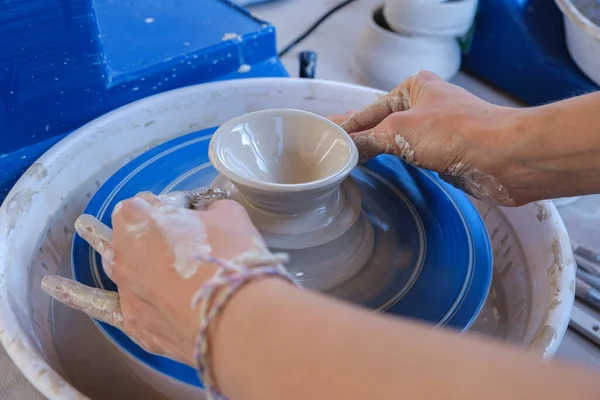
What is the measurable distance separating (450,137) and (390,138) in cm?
10

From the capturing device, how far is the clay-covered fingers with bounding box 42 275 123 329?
2.34 ft

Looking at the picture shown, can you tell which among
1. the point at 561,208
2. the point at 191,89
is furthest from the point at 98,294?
the point at 561,208

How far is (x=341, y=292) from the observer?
0.85 metres

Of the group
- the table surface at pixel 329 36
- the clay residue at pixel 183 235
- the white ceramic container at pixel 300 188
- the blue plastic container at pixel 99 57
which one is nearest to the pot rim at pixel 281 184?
the white ceramic container at pixel 300 188

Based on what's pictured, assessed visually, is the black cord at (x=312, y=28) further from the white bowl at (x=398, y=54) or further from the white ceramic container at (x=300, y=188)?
the white ceramic container at (x=300, y=188)

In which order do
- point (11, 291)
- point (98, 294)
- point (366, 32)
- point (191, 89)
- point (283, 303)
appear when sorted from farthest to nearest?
point (366, 32)
point (191, 89)
point (11, 291)
point (98, 294)
point (283, 303)

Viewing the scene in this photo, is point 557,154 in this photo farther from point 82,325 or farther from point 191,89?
point 82,325

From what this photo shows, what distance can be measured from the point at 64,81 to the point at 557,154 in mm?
878

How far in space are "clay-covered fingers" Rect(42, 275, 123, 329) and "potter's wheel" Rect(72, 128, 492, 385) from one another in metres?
0.06

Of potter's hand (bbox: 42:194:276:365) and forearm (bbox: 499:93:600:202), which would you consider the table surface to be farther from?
potter's hand (bbox: 42:194:276:365)

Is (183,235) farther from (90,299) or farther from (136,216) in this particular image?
(90,299)

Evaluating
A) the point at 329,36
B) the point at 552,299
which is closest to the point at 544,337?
the point at 552,299

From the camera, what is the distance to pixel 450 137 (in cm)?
87

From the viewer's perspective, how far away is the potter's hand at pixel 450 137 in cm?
86
